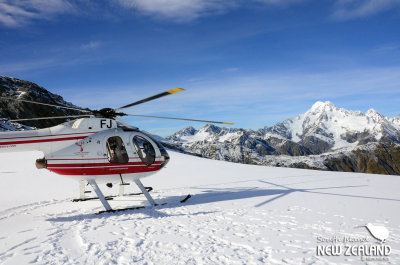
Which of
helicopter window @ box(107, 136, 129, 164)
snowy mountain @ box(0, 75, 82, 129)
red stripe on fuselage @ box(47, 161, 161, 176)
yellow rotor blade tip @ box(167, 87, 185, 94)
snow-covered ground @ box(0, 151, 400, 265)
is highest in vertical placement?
snowy mountain @ box(0, 75, 82, 129)

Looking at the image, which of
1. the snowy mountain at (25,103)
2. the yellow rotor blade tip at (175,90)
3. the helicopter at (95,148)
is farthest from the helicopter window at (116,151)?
the snowy mountain at (25,103)

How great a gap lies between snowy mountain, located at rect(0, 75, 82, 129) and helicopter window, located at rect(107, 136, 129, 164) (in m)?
99.2

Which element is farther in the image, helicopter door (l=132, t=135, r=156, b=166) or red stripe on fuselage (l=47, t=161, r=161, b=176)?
helicopter door (l=132, t=135, r=156, b=166)

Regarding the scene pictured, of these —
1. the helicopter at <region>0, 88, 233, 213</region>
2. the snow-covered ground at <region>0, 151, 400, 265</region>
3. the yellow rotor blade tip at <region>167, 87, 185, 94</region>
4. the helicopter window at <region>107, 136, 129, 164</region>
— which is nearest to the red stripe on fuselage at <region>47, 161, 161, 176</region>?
the helicopter at <region>0, 88, 233, 213</region>

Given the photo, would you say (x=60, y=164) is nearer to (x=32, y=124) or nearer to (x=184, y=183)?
(x=184, y=183)

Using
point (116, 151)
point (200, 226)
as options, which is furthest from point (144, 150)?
point (200, 226)

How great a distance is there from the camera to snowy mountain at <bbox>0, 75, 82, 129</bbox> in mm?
100812

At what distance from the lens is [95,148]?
11820 mm

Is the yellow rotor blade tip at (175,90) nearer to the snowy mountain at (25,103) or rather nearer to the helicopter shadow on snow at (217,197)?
the helicopter shadow on snow at (217,197)

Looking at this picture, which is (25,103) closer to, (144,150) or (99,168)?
(99,168)

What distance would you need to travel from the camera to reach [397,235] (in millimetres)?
8109

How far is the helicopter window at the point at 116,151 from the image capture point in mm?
12039

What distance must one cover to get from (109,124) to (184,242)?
670 cm

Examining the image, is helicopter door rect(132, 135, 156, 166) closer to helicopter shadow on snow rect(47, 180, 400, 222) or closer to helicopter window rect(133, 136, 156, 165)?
helicopter window rect(133, 136, 156, 165)
